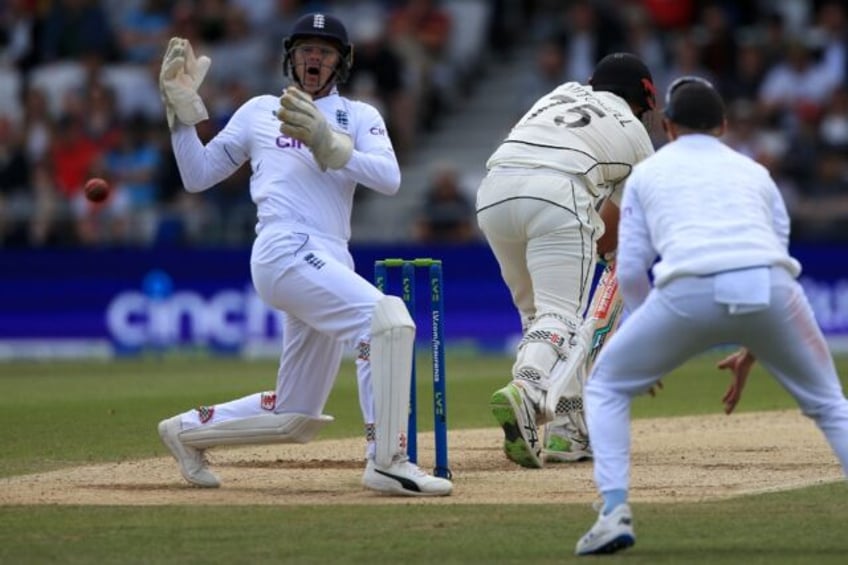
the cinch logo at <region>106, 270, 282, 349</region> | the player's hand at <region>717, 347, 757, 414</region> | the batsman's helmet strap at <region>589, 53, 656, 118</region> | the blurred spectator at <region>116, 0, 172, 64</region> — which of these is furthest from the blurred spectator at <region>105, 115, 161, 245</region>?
the player's hand at <region>717, 347, 757, 414</region>

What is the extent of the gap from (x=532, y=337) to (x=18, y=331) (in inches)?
482

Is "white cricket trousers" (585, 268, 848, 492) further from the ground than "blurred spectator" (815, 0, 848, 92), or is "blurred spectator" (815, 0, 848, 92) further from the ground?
"blurred spectator" (815, 0, 848, 92)

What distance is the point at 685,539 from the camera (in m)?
6.55

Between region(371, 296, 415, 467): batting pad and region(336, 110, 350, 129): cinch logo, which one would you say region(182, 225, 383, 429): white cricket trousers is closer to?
region(371, 296, 415, 467): batting pad

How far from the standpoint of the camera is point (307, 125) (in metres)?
7.61

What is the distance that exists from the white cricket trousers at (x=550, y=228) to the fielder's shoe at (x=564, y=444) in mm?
740

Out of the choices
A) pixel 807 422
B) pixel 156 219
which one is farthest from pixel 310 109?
pixel 156 219

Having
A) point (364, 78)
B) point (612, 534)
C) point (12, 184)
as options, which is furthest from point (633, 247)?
point (12, 184)

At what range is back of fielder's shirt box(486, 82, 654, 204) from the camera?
9016 millimetres

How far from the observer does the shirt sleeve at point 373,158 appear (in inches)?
310

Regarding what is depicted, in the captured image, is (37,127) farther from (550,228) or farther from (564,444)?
(550,228)

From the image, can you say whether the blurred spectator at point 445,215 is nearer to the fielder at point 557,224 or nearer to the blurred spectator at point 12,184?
the blurred spectator at point 12,184

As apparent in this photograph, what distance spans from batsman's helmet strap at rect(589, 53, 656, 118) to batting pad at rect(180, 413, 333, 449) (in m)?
2.60

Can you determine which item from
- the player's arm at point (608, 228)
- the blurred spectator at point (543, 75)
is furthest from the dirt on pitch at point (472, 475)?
the blurred spectator at point (543, 75)
